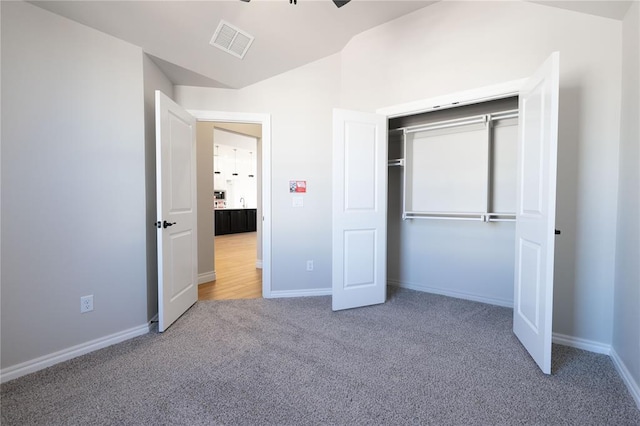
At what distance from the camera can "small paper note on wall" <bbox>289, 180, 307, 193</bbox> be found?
3.47 meters

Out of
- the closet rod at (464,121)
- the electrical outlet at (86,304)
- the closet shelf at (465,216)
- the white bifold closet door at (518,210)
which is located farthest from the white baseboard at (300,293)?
the closet rod at (464,121)

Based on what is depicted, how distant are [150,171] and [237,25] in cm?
150

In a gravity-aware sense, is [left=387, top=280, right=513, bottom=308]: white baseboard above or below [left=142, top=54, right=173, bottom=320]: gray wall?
below

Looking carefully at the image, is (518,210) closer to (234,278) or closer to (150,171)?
(150,171)

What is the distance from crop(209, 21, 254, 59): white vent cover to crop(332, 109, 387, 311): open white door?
1.08 meters

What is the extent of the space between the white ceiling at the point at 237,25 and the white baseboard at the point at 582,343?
2.27m

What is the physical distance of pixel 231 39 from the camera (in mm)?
2746

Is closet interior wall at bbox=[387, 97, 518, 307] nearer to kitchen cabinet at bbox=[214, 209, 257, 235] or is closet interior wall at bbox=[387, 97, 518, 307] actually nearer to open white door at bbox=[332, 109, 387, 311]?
open white door at bbox=[332, 109, 387, 311]

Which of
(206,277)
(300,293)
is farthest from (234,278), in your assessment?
(300,293)

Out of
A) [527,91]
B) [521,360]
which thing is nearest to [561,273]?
[521,360]

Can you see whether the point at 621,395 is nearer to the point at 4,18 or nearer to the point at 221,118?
the point at 221,118

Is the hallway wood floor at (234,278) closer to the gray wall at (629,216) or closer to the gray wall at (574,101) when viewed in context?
the gray wall at (574,101)

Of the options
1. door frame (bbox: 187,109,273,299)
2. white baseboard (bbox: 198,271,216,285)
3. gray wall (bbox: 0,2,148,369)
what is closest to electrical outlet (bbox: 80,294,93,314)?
gray wall (bbox: 0,2,148,369)

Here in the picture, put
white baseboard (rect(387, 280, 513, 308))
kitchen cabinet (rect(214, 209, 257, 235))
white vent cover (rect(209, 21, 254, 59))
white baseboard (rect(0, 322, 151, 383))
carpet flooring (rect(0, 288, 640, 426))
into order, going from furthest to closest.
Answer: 1. kitchen cabinet (rect(214, 209, 257, 235))
2. white baseboard (rect(387, 280, 513, 308))
3. white vent cover (rect(209, 21, 254, 59))
4. white baseboard (rect(0, 322, 151, 383))
5. carpet flooring (rect(0, 288, 640, 426))
